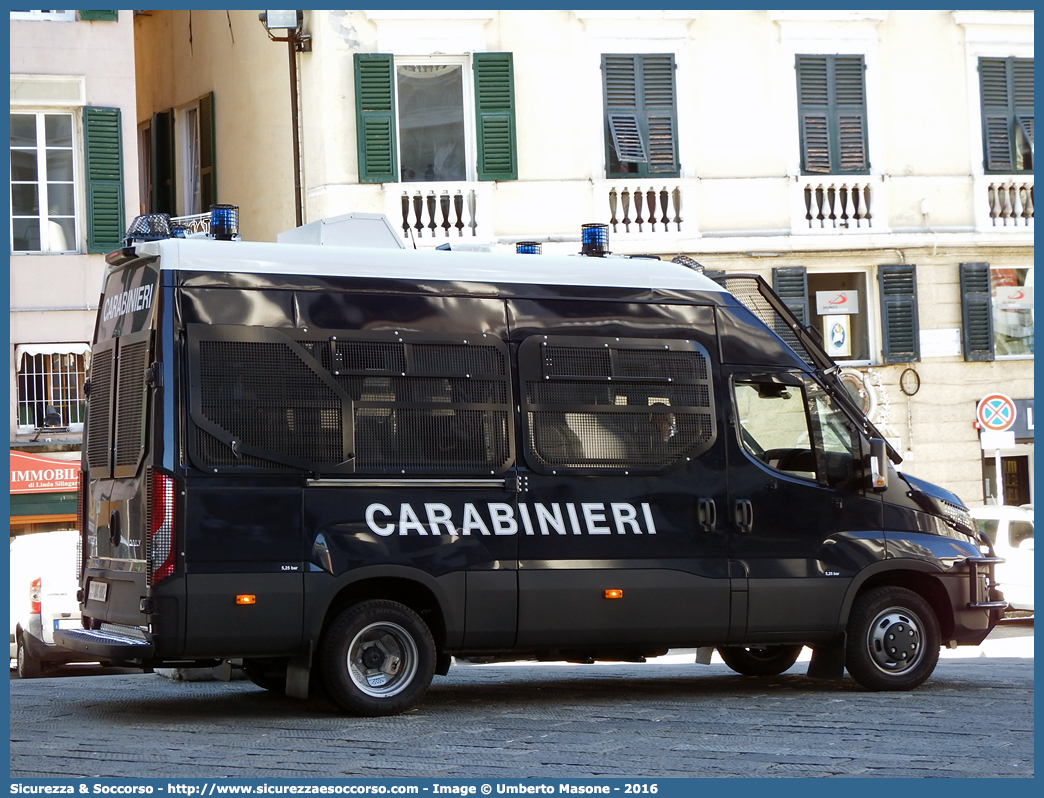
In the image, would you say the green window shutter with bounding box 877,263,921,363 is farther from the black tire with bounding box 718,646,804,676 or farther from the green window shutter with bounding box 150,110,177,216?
the black tire with bounding box 718,646,804,676

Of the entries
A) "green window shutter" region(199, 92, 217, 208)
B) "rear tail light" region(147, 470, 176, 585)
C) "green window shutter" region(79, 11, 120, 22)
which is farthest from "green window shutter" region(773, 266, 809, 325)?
"rear tail light" region(147, 470, 176, 585)

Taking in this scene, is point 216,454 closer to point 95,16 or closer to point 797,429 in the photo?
point 797,429

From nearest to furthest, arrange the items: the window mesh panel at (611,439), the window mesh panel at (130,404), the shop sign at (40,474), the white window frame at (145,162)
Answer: the window mesh panel at (130,404), the window mesh panel at (611,439), the shop sign at (40,474), the white window frame at (145,162)

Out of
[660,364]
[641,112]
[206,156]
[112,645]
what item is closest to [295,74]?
[206,156]

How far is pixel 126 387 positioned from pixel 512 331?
2350 mm

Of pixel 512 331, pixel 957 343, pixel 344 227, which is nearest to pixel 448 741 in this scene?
pixel 512 331

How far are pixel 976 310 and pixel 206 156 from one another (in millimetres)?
11165

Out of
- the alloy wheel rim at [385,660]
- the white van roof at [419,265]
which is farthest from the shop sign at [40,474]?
the alloy wheel rim at [385,660]

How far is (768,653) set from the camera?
40.2 ft

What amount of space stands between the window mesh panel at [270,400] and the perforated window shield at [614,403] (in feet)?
4.25

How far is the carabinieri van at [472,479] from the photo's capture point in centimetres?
937

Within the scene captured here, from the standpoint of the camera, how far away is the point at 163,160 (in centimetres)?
2452

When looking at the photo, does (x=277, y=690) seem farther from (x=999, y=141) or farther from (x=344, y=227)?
(x=999, y=141)

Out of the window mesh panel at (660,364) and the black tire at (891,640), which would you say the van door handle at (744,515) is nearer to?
the window mesh panel at (660,364)
